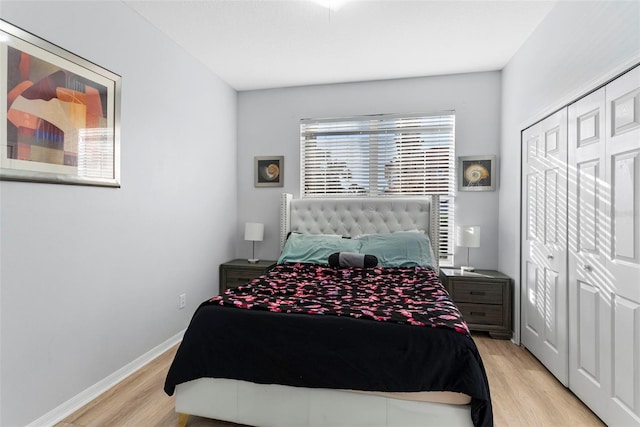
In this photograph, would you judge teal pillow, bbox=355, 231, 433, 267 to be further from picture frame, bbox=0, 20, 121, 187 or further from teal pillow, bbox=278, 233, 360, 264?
picture frame, bbox=0, 20, 121, 187

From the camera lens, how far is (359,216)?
3.77 metres

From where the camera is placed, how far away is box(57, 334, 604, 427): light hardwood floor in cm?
194

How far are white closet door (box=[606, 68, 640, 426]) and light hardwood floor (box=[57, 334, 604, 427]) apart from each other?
0.98ft

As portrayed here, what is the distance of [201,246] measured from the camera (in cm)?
350

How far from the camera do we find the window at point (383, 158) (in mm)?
3742

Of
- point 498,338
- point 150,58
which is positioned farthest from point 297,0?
point 498,338

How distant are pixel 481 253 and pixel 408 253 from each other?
3.45 feet

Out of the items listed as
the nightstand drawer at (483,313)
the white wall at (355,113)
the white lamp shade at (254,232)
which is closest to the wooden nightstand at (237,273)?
the white lamp shade at (254,232)

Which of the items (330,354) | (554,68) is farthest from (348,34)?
(330,354)

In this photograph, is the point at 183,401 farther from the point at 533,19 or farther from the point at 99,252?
the point at 533,19

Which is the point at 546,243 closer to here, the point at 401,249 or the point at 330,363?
the point at 401,249

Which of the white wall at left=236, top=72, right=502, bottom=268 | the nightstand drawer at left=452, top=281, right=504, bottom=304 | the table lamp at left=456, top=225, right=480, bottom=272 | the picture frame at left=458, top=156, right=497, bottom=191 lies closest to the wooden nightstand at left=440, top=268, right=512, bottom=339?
the nightstand drawer at left=452, top=281, right=504, bottom=304

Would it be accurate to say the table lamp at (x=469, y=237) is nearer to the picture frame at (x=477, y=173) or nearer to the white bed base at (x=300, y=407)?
the picture frame at (x=477, y=173)

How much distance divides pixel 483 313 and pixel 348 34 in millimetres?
2982
